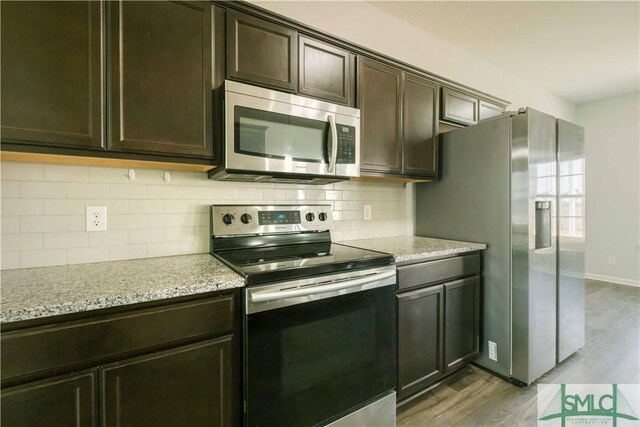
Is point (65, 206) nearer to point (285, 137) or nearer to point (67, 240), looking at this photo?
point (67, 240)

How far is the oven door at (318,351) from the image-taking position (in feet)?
3.90

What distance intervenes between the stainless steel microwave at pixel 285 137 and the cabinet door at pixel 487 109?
159 centimetres

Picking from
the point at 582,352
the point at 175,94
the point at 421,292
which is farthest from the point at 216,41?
the point at 582,352

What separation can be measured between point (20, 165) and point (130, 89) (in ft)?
1.95

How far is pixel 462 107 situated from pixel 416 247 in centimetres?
141

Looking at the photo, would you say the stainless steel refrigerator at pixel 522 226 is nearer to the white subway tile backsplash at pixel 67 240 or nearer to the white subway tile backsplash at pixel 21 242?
the white subway tile backsplash at pixel 67 240

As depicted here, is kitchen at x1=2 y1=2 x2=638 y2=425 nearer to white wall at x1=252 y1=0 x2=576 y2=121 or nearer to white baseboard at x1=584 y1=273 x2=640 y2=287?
white wall at x1=252 y1=0 x2=576 y2=121

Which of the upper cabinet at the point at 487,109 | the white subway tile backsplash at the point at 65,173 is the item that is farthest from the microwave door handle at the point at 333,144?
the upper cabinet at the point at 487,109

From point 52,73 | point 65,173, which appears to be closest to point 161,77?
point 52,73

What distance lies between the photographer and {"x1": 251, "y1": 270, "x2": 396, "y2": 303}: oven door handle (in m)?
1.17

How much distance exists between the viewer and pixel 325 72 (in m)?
1.79

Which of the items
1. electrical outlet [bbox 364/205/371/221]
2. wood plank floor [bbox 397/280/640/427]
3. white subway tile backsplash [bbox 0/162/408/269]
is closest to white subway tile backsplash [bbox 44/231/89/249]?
white subway tile backsplash [bbox 0/162/408/269]

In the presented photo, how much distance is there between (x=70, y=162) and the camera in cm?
133

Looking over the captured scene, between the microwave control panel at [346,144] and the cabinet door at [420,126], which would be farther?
the cabinet door at [420,126]
